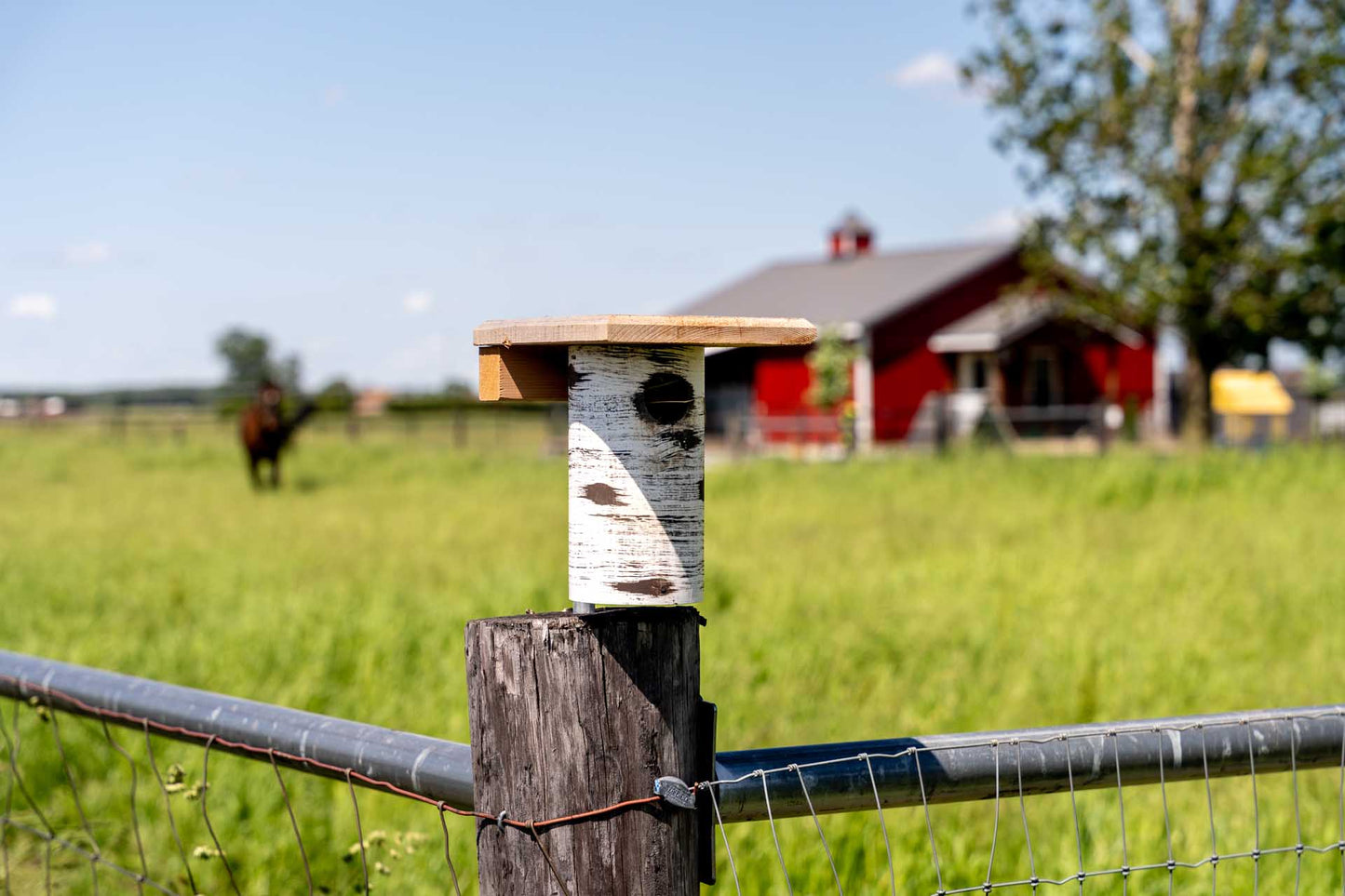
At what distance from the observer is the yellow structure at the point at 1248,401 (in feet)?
125

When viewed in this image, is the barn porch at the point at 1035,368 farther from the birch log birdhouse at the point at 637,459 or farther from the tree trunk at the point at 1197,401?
the birch log birdhouse at the point at 637,459

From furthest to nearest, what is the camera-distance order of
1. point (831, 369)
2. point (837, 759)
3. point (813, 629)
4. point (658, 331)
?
point (831, 369) < point (813, 629) < point (837, 759) < point (658, 331)

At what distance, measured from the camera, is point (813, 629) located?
23.6 feet

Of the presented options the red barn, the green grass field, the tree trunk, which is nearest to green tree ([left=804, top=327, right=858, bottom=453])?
the red barn

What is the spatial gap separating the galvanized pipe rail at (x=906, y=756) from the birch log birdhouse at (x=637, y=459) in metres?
0.37

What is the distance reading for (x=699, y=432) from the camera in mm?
Answer: 1765

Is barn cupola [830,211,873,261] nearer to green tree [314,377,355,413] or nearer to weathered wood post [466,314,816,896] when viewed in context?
green tree [314,377,355,413]

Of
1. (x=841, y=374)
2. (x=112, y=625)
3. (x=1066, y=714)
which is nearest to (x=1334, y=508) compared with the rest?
(x=1066, y=714)

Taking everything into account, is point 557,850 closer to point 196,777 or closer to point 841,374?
point 196,777

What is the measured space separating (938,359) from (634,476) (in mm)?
33001

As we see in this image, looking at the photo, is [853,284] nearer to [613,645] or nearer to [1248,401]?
[1248,401]

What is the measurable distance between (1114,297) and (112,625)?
837 inches

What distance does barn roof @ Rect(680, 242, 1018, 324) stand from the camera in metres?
34.1

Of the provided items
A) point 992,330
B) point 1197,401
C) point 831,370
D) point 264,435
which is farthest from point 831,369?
point 264,435
